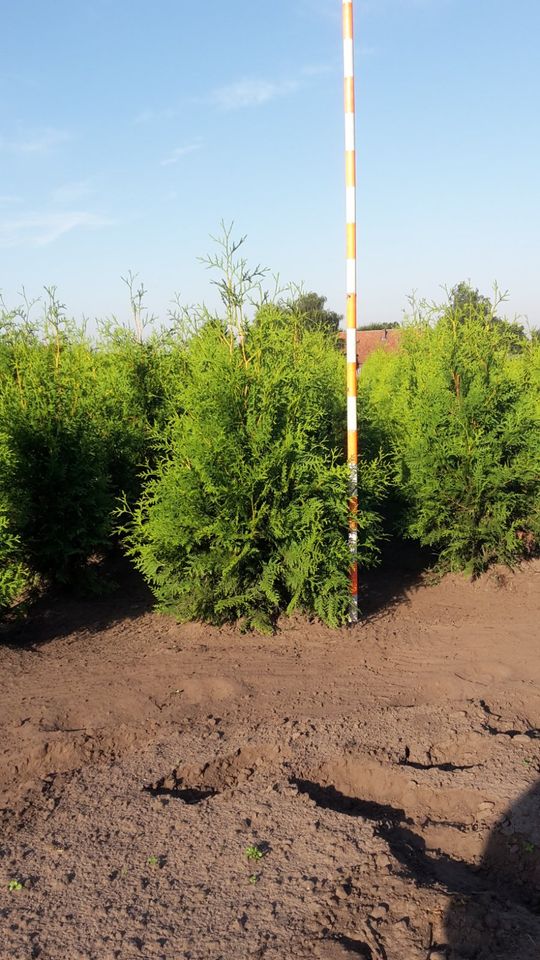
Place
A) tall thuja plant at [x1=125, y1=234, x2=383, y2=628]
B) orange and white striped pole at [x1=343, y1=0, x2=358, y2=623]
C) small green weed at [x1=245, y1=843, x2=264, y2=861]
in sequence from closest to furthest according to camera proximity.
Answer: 1. small green weed at [x1=245, y1=843, x2=264, y2=861]
2. orange and white striped pole at [x1=343, y1=0, x2=358, y2=623]
3. tall thuja plant at [x1=125, y1=234, x2=383, y2=628]

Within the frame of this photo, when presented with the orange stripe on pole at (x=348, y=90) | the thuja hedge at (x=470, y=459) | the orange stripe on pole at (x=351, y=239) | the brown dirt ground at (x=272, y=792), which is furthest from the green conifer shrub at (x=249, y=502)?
the orange stripe on pole at (x=348, y=90)

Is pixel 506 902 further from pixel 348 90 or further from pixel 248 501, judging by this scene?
pixel 348 90

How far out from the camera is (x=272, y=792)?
11.2 ft

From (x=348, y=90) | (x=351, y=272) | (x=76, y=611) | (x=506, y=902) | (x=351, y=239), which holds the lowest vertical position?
(x=506, y=902)

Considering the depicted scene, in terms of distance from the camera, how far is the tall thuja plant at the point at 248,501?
5414 mm

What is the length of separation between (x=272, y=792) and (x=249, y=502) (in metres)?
2.55

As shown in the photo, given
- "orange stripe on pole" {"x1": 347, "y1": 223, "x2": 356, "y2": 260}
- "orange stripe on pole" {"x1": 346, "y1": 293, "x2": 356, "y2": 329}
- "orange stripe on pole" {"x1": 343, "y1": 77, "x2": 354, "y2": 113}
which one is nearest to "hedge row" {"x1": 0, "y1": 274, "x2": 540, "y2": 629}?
"orange stripe on pole" {"x1": 346, "y1": 293, "x2": 356, "y2": 329}

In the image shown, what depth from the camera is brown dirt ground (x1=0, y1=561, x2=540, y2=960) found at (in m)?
2.54

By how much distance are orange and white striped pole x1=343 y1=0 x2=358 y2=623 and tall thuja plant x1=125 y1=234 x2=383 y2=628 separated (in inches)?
4.2

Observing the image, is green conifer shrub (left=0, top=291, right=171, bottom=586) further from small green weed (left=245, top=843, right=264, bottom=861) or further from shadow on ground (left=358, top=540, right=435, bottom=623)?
small green weed (left=245, top=843, right=264, bottom=861)

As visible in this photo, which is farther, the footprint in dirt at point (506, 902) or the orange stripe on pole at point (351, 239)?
the orange stripe on pole at point (351, 239)

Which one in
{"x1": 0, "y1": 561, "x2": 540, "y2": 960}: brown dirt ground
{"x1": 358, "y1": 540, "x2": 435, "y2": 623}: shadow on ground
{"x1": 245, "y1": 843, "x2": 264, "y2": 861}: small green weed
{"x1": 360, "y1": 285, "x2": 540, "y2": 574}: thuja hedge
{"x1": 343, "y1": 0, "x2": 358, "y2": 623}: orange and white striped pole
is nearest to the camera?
{"x1": 0, "y1": 561, "x2": 540, "y2": 960}: brown dirt ground

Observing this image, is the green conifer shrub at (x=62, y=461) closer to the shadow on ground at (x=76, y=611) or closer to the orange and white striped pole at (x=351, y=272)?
the shadow on ground at (x=76, y=611)

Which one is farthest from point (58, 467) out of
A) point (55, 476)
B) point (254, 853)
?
point (254, 853)
